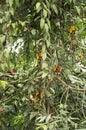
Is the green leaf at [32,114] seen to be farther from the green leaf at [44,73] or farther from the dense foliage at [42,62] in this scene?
the green leaf at [44,73]

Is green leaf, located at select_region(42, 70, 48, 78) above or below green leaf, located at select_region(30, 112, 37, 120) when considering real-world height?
above

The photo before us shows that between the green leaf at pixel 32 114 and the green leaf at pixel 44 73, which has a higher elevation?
the green leaf at pixel 44 73

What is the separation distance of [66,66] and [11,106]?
0.38 m

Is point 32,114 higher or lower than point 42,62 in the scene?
lower

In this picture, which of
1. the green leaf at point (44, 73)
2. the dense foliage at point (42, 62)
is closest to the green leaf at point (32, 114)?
the dense foliage at point (42, 62)

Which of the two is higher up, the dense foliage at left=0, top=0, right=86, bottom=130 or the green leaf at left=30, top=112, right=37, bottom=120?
the dense foliage at left=0, top=0, right=86, bottom=130

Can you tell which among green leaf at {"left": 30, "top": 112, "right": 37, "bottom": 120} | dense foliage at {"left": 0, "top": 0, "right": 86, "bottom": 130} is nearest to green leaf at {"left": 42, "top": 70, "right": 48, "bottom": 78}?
dense foliage at {"left": 0, "top": 0, "right": 86, "bottom": 130}

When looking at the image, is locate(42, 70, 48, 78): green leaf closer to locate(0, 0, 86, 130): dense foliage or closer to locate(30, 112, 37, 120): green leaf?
locate(0, 0, 86, 130): dense foliage

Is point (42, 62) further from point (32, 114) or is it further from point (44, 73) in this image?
point (32, 114)

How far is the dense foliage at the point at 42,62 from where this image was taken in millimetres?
1468

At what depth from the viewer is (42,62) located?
4.82ft

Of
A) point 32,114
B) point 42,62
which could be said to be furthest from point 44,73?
point 32,114

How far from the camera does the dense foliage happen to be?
1.47 metres

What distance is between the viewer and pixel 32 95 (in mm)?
1564
